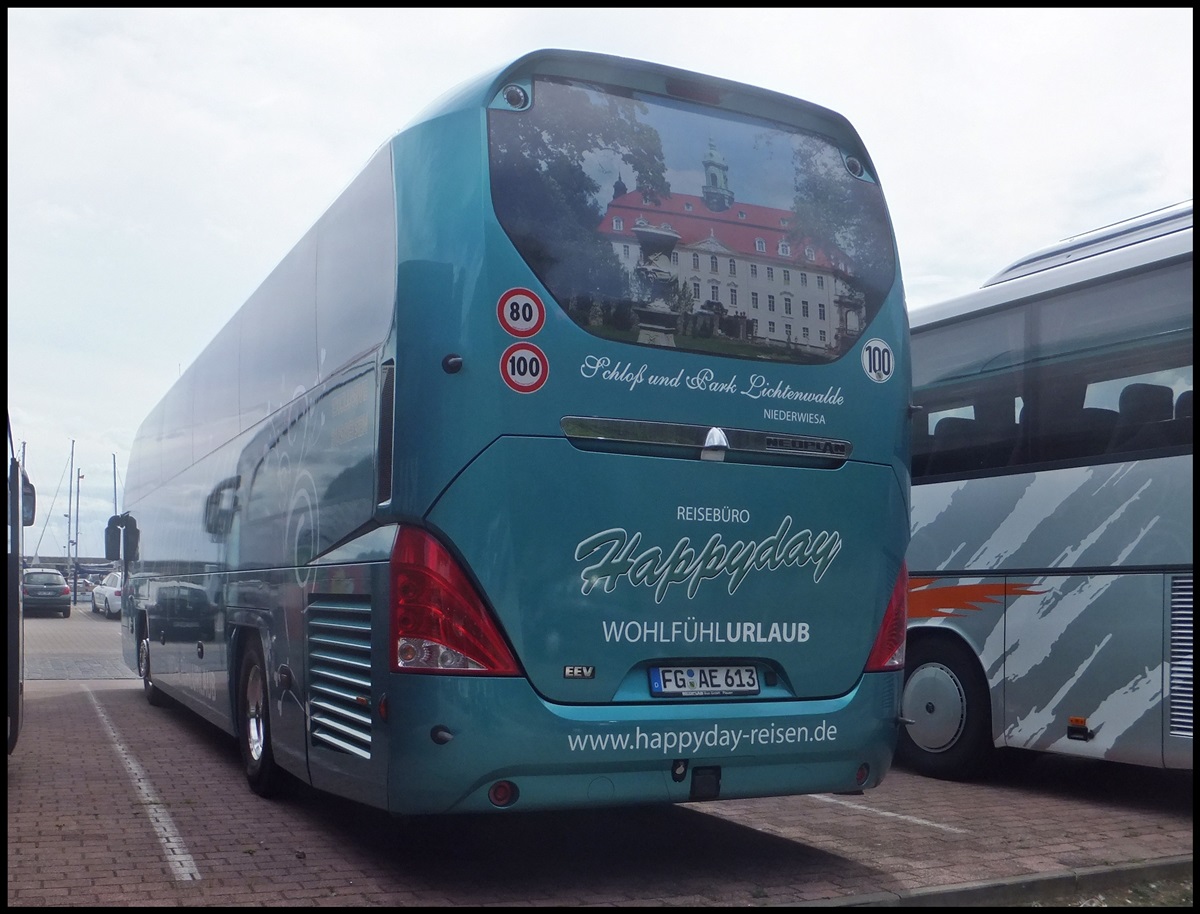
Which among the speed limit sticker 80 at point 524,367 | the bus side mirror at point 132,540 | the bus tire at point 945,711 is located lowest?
the bus tire at point 945,711

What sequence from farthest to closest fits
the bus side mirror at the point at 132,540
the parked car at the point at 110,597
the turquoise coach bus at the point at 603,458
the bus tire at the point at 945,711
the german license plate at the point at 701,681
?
1. the parked car at the point at 110,597
2. the bus side mirror at the point at 132,540
3. the bus tire at the point at 945,711
4. the german license plate at the point at 701,681
5. the turquoise coach bus at the point at 603,458

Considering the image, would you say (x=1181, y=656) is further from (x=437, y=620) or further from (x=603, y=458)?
(x=437, y=620)

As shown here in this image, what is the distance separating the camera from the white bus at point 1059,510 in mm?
8055

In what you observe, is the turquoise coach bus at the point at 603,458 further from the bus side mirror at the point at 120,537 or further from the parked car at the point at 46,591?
the parked car at the point at 46,591

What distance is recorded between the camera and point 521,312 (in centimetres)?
583

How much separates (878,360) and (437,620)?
2.66 meters

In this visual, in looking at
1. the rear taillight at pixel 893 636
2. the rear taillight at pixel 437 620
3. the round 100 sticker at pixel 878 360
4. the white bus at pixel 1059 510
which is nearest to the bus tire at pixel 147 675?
the white bus at pixel 1059 510

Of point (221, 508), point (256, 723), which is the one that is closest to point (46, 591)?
point (221, 508)

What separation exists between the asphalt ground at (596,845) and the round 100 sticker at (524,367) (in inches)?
87.9

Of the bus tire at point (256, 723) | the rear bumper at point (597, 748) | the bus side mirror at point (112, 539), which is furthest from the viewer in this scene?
the bus side mirror at point (112, 539)

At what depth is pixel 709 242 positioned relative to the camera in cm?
634

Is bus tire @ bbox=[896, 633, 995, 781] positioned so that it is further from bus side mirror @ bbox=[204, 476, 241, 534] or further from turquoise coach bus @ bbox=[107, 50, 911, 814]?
bus side mirror @ bbox=[204, 476, 241, 534]

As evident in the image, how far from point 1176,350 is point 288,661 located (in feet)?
18.1

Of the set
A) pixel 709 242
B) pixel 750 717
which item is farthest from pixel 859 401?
pixel 750 717
